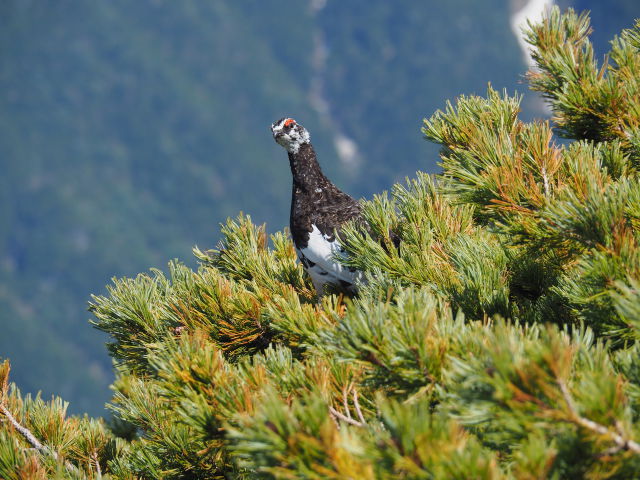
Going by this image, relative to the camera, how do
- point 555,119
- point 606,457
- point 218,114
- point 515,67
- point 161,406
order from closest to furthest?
point 606,457
point 161,406
point 555,119
point 515,67
point 218,114

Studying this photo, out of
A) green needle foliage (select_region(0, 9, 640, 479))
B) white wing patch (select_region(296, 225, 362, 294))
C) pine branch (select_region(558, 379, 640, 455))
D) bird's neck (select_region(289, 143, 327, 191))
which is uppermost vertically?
bird's neck (select_region(289, 143, 327, 191))

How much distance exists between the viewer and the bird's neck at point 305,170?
259 centimetres

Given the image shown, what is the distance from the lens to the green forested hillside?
6181 centimetres

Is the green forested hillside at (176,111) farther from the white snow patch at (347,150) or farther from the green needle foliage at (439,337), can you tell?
the green needle foliage at (439,337)

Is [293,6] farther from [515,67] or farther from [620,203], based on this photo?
[620,203]

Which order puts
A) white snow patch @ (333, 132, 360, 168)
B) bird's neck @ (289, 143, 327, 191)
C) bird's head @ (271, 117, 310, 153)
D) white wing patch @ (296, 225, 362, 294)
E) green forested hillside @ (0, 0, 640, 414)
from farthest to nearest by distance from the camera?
white snow patch @ (333, 132, 360, 168), green forested hillside @ (0, 0, 640, 414), bird's head @ (271, 117, 310, 153), bird's neck @ (289, 143, 327, 191), white wing patch @ (296, 225, 362, 294)

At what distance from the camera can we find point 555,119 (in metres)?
1.89

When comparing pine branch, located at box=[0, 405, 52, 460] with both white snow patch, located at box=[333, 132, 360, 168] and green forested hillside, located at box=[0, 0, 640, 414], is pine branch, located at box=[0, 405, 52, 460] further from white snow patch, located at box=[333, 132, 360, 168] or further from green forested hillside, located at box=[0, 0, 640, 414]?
white snow patch, located at box=[333, 132, 360, 168]

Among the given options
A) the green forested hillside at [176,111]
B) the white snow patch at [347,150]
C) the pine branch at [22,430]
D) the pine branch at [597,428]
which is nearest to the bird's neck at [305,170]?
the pine branch at [22,430]

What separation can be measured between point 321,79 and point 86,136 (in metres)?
27.2

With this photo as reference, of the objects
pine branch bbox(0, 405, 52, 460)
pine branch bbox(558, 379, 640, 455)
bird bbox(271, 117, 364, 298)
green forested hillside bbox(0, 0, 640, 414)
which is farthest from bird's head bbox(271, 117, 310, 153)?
green forested hillside bbox(0, 0, 640, 414)

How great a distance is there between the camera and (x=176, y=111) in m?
64.5

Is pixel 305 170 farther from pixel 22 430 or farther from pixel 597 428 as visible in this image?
pixel 597 428

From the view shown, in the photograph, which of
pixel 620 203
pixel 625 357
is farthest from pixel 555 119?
pixel 625 357
